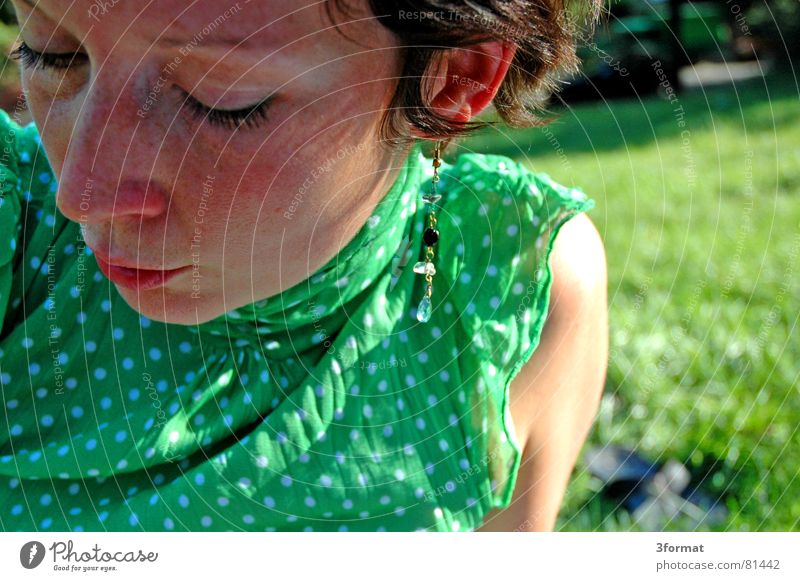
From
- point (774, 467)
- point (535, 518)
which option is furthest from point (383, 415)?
point (774, 467)

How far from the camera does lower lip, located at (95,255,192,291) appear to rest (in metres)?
0.66

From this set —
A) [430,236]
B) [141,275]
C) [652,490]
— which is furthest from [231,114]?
[652,490]

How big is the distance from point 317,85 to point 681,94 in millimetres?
2689

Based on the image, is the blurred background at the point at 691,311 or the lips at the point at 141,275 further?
the blurred background at the point at 691,311

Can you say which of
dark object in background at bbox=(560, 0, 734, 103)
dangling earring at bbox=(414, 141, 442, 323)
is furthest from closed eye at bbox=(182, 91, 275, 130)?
dark object in background at bbox=(560, 0, 734, 103)

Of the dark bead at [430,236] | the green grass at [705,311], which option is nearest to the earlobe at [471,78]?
the dark bead at [430,236]

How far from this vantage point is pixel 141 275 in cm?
66

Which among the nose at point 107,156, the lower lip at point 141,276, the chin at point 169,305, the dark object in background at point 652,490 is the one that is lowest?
the dark object in background at point 652,490

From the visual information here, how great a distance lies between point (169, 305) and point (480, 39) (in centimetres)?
29

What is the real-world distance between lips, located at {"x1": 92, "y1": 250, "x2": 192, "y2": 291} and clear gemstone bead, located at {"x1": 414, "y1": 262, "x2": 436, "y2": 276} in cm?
21

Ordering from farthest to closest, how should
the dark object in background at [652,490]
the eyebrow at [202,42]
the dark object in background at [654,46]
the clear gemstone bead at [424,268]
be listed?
the dark object in background at [654,46] → the dark object in background at [652,490] → the clear gemstone bead at [424,268] → the eyebrow at [202,42]

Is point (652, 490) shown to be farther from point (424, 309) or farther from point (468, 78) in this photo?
point (468, 78)

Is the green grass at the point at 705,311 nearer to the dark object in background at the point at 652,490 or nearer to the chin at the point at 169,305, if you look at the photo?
the dark object in background at the point at 652,490

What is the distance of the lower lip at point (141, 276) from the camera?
0.66 metres
